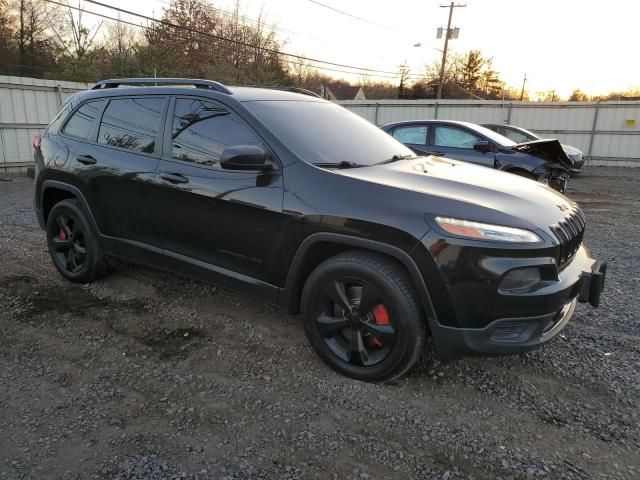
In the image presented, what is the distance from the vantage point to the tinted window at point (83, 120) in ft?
14.1

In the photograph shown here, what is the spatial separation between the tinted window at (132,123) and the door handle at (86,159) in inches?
6.7

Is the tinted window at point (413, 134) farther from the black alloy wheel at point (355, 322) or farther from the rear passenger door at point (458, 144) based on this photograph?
the black alloy wheel at point (355, 322)

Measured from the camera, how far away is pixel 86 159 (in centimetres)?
417

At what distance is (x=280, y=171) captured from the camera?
10.1 ft

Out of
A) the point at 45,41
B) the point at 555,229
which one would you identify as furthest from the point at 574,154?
the point at 45,41

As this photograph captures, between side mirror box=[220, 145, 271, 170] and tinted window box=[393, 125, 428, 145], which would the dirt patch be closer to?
side mirror box=[220, 145, 271, 170]

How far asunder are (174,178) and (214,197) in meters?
0.44

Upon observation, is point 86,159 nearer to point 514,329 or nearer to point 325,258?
point 325,258

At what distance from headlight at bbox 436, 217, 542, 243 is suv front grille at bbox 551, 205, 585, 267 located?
0.24 meters

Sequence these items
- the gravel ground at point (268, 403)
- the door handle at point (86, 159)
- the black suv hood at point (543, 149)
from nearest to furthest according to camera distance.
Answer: the gravel ground at point (268, 403) → the door handle at point (86, 159) → the black suv hood at point (543, 149)

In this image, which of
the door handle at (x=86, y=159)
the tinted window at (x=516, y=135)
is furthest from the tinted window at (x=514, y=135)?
the door handle at (x=86, y=159)

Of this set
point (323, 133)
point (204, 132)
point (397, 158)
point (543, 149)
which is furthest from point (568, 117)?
point (204, 132)

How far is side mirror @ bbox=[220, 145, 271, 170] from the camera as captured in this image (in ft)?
9.75

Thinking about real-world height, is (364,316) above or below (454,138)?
below
